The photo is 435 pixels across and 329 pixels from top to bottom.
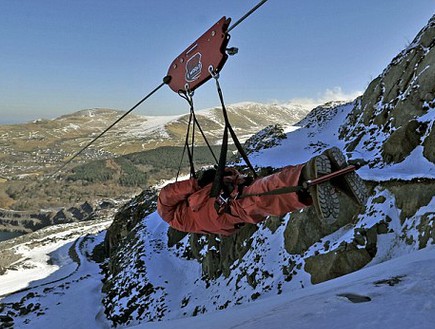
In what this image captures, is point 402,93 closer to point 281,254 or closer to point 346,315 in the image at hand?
point 281,254

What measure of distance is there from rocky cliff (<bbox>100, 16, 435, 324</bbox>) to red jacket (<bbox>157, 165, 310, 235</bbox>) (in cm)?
400

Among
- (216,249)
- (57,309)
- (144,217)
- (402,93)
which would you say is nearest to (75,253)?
(144,217)

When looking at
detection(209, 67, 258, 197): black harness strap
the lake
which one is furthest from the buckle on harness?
the lake

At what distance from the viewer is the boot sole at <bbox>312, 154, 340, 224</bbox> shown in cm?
392

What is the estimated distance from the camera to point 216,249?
1725 centimetres

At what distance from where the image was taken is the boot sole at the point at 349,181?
4086 millimetres

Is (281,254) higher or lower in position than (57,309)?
higher

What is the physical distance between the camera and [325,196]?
3.97 m

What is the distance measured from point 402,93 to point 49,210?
414ft

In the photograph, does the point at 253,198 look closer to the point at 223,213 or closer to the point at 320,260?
the point at 223,213

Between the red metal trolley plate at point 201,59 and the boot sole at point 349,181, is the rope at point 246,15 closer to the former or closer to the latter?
the red metal trolley plate at point 201,59

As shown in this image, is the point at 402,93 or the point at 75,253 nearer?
the point at 402,93

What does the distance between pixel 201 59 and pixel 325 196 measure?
2.86 metres

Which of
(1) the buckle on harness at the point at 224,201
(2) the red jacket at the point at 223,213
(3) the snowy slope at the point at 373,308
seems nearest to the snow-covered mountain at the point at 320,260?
(3) the snowy slope at the point at 373,308
